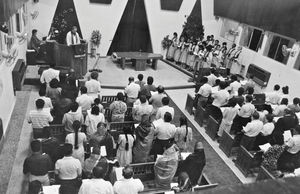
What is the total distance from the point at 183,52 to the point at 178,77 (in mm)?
1472

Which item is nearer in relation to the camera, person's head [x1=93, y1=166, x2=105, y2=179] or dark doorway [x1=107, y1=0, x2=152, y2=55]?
person's head [x1=93, y1=166, x2=105, y2=179]

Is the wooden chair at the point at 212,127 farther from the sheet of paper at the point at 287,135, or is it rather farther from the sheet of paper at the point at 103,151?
the sheet of paper at the point at 103,151

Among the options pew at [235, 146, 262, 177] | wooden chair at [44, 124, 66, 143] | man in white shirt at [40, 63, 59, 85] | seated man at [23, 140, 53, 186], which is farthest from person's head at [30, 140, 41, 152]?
pew at [235, 146, 262, 177]

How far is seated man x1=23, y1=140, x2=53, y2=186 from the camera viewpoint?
440cm

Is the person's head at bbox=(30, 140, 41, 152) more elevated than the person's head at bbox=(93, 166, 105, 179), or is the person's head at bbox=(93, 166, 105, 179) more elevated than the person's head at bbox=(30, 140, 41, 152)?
the person's head at bbox=(93, 166, 105, 179)

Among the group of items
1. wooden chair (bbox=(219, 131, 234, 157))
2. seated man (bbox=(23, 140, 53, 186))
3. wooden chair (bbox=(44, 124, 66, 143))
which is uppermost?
seated man (bbox=(23, 140, 53, 186))

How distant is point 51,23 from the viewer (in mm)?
12789

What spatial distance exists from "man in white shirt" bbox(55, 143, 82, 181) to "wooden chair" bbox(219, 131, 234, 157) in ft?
13.2

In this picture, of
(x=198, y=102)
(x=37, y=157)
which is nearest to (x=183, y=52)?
(x=198, y=102)

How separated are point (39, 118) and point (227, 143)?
174 inches

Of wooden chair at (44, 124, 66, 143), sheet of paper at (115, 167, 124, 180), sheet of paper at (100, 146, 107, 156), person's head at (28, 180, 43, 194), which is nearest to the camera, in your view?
person's head at (28, 180, 43, 194)

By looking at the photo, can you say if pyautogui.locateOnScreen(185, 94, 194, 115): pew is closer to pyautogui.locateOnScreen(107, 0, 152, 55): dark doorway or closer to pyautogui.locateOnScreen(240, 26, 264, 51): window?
pyautogui.locateOnScreen(240, 26, 264, 51): window

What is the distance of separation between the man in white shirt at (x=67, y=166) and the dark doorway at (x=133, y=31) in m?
10.3

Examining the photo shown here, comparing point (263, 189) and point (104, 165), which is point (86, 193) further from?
point (263, 189)
